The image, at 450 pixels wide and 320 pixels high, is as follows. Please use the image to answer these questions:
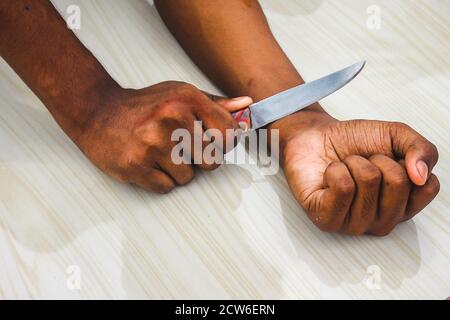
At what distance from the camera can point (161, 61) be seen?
85 centimetres

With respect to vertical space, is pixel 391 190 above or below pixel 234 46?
below

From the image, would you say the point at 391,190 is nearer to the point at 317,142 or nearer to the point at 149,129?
the point at 317,142

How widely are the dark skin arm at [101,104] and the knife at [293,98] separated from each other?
0.06ft

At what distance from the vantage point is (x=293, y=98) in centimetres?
72

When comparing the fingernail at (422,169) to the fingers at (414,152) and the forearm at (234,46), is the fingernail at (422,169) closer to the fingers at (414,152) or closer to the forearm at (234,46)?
the fingers at (414,152)

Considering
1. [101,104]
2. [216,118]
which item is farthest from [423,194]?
[101,104]

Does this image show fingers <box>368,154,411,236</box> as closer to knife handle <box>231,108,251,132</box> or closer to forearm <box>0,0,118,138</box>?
knife handle <box>231,108,251,132</box>

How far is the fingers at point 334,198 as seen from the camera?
606 millimetres

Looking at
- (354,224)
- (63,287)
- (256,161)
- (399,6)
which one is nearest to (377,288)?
(354,224)

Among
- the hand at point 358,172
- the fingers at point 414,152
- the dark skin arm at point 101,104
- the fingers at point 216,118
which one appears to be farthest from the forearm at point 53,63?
the fingers at point 414,152

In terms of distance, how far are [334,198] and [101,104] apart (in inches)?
11.9

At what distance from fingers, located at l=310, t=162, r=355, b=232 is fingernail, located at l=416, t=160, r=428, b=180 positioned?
7 cm

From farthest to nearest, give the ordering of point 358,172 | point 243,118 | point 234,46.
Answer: point 234,46 < point 243,118 < point 358,172

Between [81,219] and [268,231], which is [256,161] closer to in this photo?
[268,231]
